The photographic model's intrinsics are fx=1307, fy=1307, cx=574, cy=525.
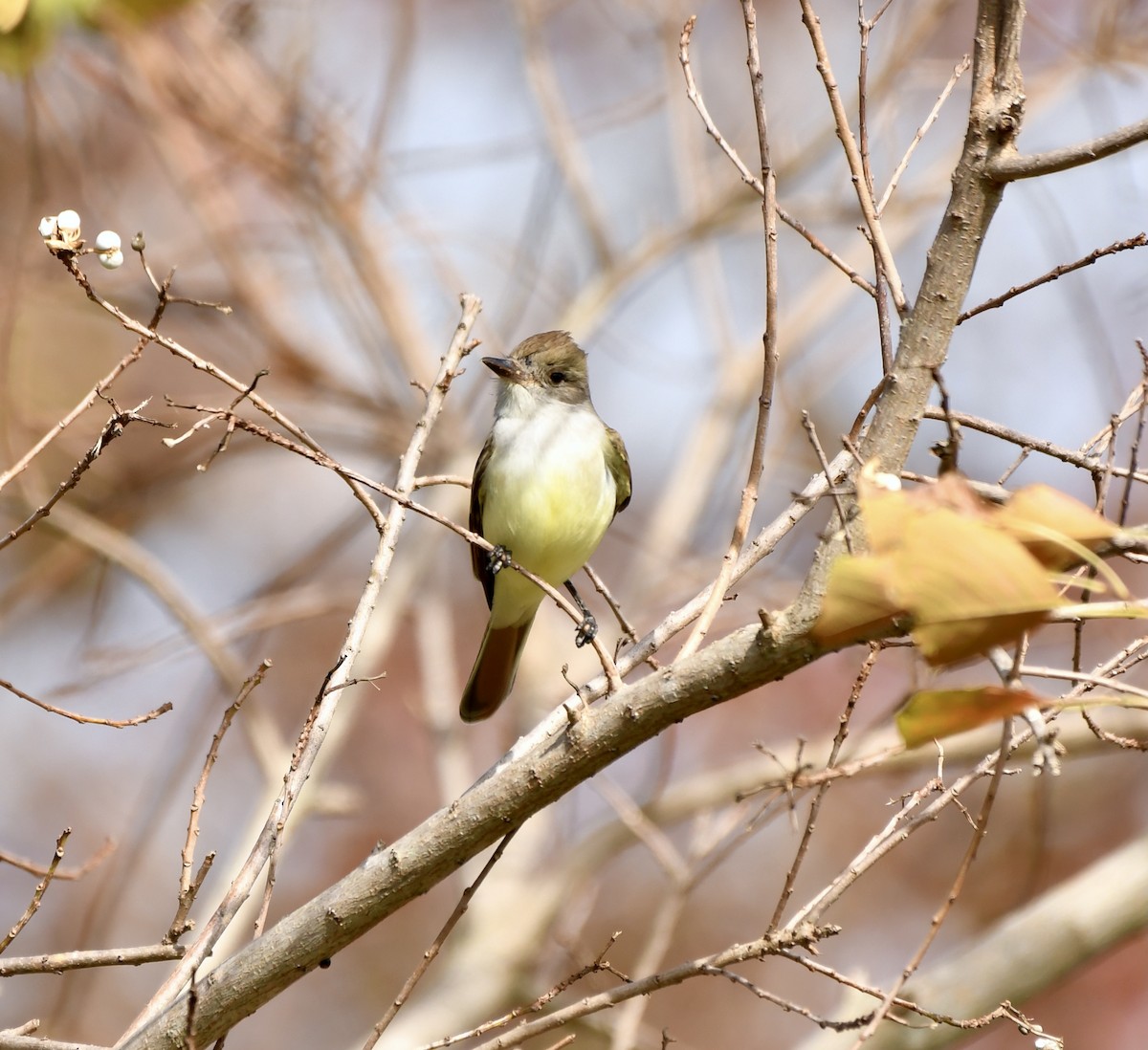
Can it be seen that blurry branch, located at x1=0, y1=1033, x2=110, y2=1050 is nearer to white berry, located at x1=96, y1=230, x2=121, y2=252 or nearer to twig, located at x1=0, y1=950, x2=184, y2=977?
twig, located at x1=0, y1=950, x2=184, y2=977

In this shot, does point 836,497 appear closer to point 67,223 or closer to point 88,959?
point 67,223

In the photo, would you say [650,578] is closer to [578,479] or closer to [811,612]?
[578,479]

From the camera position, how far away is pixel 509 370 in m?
4.82

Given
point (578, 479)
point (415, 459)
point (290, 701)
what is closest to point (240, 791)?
point (290, 701)

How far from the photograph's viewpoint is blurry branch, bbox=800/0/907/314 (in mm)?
2152

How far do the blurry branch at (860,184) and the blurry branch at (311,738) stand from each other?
0.86 m

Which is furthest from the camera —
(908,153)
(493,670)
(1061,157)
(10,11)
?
(493,670)

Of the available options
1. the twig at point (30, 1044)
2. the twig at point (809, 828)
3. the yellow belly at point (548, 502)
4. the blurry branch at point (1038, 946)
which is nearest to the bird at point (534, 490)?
the yellow belly at point (548, 502)

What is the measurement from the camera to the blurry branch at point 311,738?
2.11 m

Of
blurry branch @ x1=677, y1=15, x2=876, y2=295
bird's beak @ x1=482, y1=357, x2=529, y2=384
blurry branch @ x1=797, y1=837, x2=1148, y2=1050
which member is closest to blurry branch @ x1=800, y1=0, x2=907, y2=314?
blurry branch @ x1=677, y1=15, x2=876, y2=295

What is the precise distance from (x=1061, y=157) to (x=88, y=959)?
189cm

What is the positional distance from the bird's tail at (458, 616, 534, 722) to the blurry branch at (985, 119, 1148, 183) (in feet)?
9.93

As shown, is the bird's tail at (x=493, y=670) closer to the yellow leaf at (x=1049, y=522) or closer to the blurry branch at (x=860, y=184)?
the blurry branch at (x=860, y=184)

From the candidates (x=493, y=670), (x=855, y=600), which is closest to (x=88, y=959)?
(x=855, y=600)
